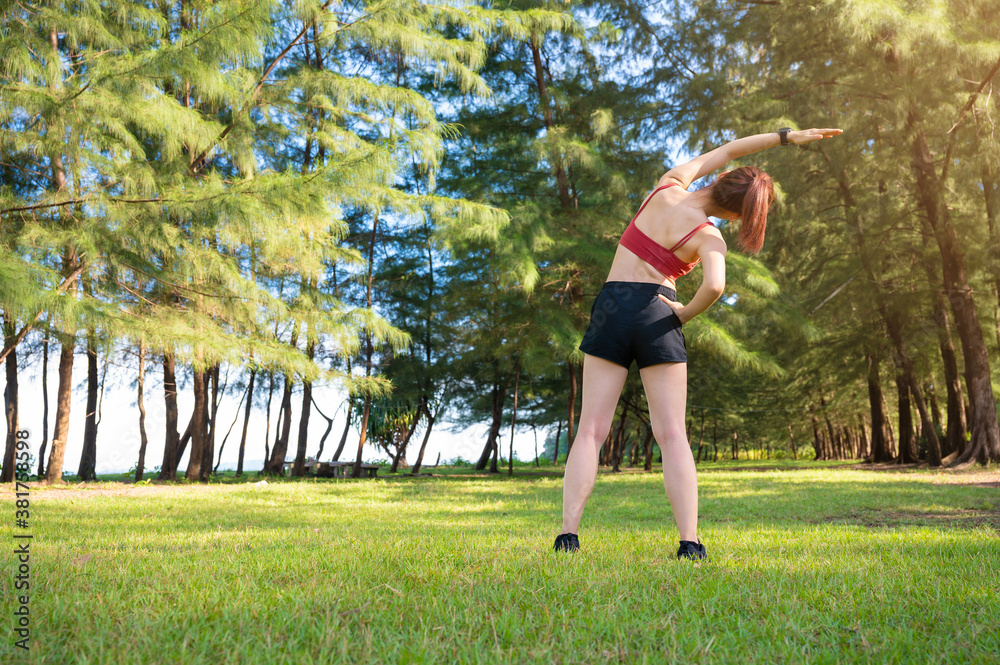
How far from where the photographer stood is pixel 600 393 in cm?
293

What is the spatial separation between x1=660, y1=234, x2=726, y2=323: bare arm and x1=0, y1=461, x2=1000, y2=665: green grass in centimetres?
108

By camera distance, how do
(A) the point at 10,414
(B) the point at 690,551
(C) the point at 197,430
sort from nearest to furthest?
(B) the point at 690,551
(C) the point at 197,430
(A) the point at 10,414

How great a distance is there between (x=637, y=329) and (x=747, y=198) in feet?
2.54

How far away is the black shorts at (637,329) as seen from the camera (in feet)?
9.37

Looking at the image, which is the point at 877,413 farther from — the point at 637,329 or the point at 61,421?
the point at 61,421

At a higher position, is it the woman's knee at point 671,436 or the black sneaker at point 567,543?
the woman's knee at point 671,436

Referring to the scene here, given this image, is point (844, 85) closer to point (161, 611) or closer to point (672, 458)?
point (672, 458)

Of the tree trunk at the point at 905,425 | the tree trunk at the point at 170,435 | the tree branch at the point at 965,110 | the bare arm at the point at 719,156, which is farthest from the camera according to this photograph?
the tree trunk at the point at 905,425

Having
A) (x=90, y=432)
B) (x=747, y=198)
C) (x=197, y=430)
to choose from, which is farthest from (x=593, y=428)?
(x=90, y=432)

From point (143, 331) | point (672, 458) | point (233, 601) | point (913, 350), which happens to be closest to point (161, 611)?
point (233, 601)

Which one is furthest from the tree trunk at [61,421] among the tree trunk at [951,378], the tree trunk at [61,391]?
the tree trunk at [951,378]

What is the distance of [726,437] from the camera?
1503 inches

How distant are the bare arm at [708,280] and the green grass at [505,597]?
1.08m

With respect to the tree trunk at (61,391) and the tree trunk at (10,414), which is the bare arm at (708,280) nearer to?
the tree trunk at (61,391)
